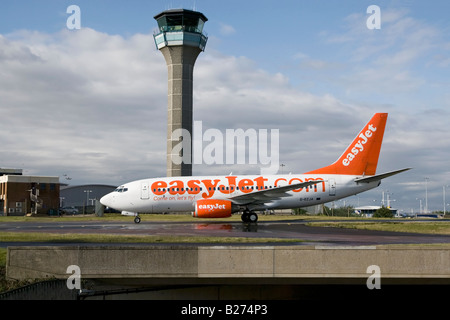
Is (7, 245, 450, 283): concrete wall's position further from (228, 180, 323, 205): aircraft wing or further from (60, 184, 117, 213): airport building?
(60, 184, 117, 213): airport building

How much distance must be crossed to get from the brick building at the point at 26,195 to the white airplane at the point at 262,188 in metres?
52.4

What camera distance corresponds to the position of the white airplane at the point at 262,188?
114 ft

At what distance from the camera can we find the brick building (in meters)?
83.0

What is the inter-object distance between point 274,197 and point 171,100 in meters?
56.8

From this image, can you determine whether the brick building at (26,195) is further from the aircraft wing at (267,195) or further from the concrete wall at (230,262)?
the concrete wall at (230,262)

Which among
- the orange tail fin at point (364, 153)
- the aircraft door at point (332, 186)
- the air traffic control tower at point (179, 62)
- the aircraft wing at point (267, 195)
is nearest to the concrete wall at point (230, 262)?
the aircraft wing at point (267, 195)

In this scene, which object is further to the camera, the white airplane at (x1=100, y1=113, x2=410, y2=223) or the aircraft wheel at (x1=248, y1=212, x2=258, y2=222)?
the white airplane at (x1=100, y1=113, x2=410, y2=223)

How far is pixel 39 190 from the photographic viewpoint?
8612 centimetres

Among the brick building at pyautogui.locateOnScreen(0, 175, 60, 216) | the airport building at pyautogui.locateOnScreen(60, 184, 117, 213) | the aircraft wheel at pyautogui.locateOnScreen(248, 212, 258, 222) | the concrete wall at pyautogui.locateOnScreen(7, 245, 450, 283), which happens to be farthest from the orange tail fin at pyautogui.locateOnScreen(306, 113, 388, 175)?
the airport building at pyautogui.locateOnScreen(60, 184, 117, 213)

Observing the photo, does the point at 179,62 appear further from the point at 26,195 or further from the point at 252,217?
the point at 252,217

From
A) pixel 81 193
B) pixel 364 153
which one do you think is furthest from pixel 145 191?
pixel 81 193

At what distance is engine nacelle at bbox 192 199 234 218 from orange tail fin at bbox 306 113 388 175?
28.0ft

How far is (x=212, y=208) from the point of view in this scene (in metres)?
32.8
